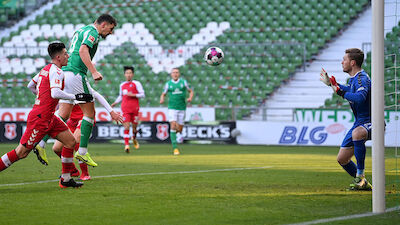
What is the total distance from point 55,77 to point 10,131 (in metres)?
15.9

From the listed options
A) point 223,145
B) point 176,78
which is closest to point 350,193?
point 176,78

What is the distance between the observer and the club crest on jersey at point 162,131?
2173 centimetres

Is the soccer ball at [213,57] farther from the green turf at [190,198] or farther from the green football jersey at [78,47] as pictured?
the green football jersey at [78,47]

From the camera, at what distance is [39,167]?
443 inches

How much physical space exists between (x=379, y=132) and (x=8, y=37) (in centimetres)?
2599

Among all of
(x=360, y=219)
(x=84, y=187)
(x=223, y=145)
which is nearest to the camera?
(x=360, y=219)

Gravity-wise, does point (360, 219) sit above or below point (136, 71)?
below

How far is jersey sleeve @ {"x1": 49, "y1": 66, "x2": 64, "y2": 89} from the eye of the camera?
736 centimetres

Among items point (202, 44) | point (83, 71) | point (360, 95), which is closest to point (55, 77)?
point (83, 71)

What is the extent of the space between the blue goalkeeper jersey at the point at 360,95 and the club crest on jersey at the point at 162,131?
13982 mm

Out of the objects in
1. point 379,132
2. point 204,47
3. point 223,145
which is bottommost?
point 223,145

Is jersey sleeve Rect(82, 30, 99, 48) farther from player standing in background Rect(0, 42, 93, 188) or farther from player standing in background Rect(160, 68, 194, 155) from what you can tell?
player standing in background Rect(160, 68, 194, 155)

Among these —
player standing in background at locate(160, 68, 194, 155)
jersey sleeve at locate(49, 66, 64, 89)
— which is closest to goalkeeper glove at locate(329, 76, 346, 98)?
jersey sleeve at locate(49, 66, 64, 89)

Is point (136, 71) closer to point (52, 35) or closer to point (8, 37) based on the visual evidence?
point (52, 35)
